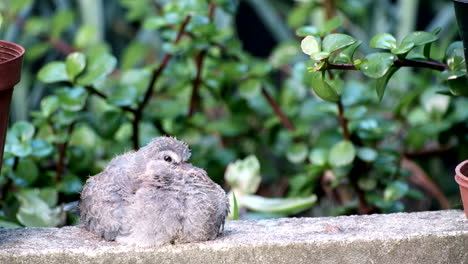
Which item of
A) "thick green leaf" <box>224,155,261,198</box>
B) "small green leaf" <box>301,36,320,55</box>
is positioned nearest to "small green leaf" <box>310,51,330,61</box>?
"small green leaf" <box>301,36,320,55</box>

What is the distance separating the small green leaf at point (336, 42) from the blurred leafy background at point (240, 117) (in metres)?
0.06

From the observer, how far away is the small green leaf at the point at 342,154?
10.5 ft

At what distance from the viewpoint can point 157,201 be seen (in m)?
2.16

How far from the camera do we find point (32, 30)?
407 cm

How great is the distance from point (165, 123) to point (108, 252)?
1755mm

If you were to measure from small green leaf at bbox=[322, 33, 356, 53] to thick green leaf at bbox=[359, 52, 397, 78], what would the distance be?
0.10 m

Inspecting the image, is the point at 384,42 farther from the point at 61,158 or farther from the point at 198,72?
the point at 61,158

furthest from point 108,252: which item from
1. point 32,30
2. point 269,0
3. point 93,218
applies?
point 269,0

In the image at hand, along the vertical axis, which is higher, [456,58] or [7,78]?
[7,78]

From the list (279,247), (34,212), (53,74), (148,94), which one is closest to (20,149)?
(34,212)

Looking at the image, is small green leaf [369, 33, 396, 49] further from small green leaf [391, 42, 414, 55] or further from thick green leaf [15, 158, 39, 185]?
thick green leaf [15, 158, 39, 185]

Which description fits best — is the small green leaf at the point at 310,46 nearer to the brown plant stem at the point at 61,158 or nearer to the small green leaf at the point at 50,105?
the small green leaf at the point at 50,105

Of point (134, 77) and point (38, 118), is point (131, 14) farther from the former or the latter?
point (38, 118)

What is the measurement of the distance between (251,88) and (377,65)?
1216mm
